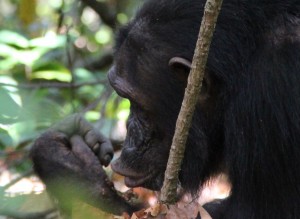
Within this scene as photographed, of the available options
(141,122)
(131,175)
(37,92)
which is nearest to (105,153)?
(131,175)

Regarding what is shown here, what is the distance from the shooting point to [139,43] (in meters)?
3.60

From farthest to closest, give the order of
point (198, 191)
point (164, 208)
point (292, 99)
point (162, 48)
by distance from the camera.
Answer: point (198, 191), point (162, 48), point (292, 99), point (164, 208)

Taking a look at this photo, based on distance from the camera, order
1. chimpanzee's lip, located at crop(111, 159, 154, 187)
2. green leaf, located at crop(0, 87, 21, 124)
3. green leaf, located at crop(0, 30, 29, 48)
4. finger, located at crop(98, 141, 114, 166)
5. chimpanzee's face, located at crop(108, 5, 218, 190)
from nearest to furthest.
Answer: green leaf, located at crop(0, 87, 21, 124), chimpanzee's face, located at crop(108, 5, 218, 190), chimpanzee's lip, located at crop(111, 159, 154, 187), finger, located at crop(98, 141, 114, 166), green leaf, located at crop(0, 30, 29, 48)

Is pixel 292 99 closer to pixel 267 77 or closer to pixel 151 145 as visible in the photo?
pixel 267 77

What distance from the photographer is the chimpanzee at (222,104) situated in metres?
3.24

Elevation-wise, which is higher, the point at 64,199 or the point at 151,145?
the point at 151,145

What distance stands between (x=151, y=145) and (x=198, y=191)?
364 mm

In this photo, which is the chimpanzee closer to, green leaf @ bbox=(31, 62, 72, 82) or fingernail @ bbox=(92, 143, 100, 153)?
fingernail @ bbox=(92, 143, 100, 153)

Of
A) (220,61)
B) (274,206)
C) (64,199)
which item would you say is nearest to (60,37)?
(64,199)

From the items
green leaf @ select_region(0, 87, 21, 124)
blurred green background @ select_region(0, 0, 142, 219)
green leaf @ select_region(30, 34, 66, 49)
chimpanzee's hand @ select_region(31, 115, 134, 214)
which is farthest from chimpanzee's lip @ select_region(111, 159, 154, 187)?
green leaf @ select_region(30, 34, 66, 49)

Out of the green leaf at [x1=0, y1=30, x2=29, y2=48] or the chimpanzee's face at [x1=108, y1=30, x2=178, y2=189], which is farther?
the green leaf at [x1=0, y1=30, x2=29, y2=48]

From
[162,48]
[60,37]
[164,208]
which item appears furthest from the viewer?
[60,37]

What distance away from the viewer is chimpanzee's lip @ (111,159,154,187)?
3.76m

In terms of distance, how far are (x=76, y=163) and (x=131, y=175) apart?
0.37m
